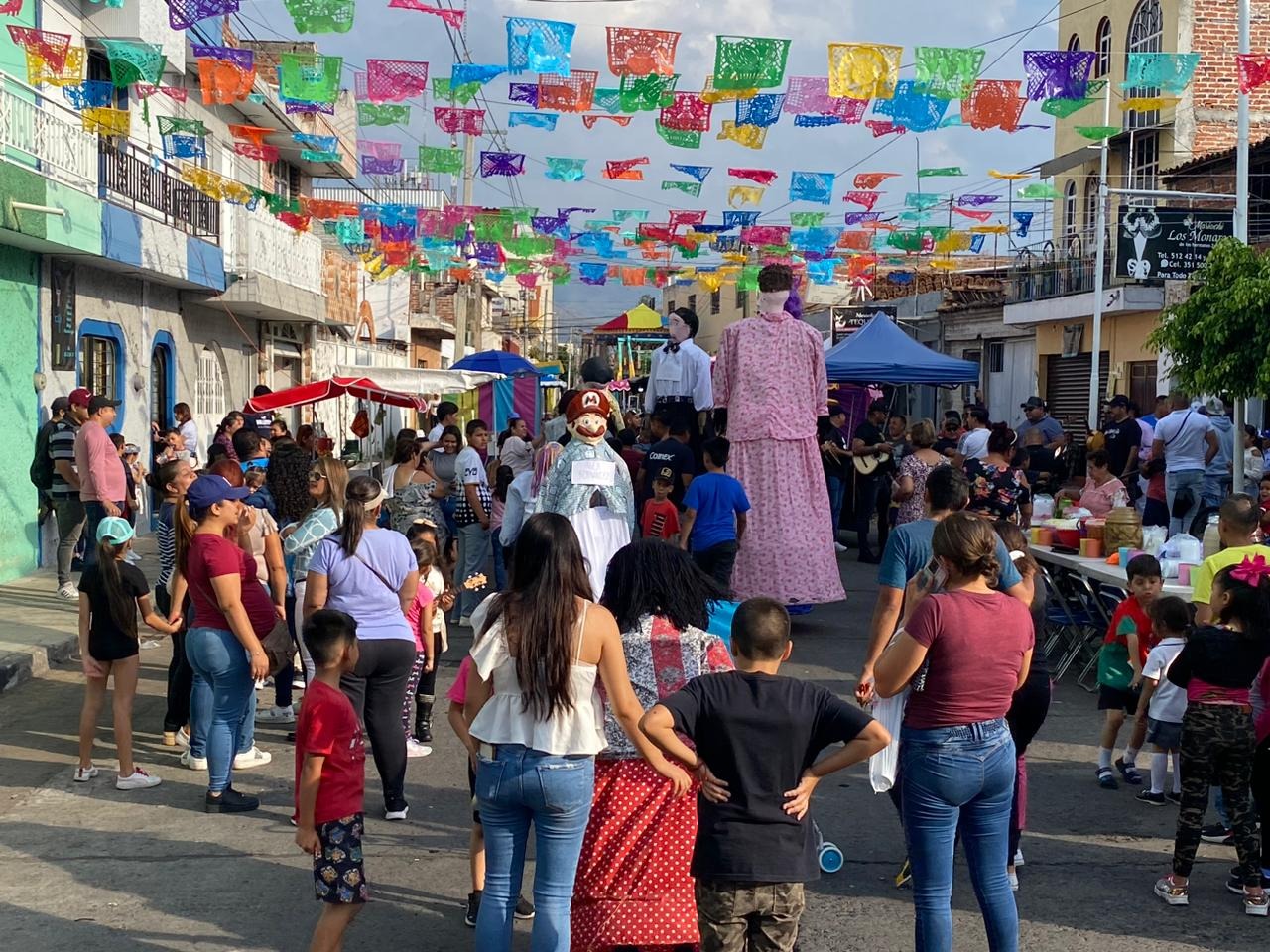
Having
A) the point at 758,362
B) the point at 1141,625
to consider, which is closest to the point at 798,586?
the point at 758,362

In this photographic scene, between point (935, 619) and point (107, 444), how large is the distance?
10.1 m

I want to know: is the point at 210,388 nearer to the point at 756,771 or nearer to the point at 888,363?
the point at 888,363

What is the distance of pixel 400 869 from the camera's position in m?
5.59

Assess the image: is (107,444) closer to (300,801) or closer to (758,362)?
(758,362)

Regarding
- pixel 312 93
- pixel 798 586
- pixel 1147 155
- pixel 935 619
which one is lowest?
pixel 798 586

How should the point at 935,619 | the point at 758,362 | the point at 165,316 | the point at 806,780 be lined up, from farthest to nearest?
the point at 165,316 < the point at 758,362 < the point at 935,619 < the point at 806,780

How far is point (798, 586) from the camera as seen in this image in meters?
10.2

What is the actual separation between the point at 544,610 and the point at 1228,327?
10060 millimetres

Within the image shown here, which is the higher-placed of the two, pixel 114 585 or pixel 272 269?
pixel 272 269

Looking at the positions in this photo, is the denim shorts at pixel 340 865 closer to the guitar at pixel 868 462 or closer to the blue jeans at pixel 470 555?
the blue jeans at pixel 470 555

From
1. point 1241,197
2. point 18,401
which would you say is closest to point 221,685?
point 18,401

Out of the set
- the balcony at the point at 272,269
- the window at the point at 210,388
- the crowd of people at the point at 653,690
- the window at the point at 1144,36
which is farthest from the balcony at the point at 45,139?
the window at the point at 1144,36

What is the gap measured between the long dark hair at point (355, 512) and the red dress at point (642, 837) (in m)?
2.24

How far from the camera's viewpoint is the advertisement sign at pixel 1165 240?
1795 cm
